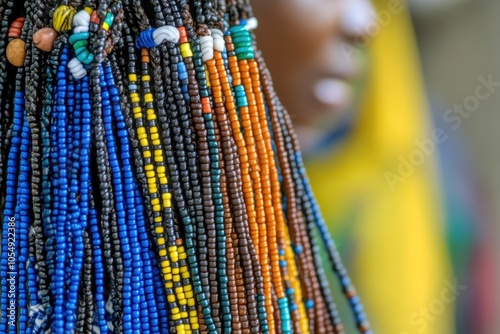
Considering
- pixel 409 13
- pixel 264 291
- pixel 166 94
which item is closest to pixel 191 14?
pixel 166 94

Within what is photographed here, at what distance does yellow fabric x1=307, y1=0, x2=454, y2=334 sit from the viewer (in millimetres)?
794

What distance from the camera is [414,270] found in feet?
2.67

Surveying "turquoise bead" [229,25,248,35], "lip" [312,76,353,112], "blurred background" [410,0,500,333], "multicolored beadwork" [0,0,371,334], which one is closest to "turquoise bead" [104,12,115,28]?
"multicolored beadwork" [0,0,371,334]

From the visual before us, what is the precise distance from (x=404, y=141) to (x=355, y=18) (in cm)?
20

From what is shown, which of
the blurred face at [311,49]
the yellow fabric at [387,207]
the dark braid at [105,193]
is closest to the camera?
the dark braid at [105,193]

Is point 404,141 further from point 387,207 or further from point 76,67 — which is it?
point 76,67

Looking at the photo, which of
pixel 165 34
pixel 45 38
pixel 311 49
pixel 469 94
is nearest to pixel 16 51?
pixel 45 38

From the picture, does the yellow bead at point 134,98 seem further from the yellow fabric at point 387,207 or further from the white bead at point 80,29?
the yellow fabric at point 387,207

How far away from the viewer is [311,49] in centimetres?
71

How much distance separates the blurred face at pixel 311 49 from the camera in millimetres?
691

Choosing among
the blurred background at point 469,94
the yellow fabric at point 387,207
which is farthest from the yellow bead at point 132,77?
the blurred background at point 469,94

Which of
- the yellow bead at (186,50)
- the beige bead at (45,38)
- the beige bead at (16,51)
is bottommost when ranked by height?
the yellow bead at (186,50)

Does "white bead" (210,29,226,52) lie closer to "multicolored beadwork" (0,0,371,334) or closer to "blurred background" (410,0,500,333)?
"multicolored beadwork" (0,0,371,334)

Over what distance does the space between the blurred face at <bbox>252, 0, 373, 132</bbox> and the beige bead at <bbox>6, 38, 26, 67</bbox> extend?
0.91 ft
